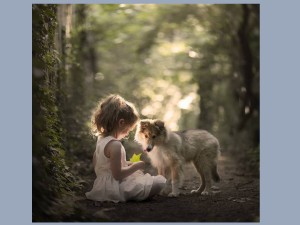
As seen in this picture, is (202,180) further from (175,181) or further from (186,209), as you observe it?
(186,209)

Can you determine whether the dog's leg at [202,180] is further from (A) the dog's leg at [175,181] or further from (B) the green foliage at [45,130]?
(B) the green foliage at [45,130]

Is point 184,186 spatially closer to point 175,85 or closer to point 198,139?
point 198,139

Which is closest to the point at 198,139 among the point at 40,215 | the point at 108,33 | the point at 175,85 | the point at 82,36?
the point at 40,215

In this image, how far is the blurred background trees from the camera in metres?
6.44

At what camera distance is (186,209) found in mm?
6137

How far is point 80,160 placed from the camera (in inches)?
367

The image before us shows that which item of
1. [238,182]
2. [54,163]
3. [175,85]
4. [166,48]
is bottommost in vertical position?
[238,182]

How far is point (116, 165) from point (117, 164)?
0.02 meters

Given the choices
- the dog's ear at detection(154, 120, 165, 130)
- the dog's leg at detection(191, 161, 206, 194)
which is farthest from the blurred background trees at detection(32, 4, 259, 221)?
the dog's leg at detection(191, 161, 206, 194)

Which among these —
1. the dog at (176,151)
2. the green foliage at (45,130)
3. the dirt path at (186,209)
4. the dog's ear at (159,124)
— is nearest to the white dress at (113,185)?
the dirt path at (186,209)

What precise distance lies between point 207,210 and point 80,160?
383cm

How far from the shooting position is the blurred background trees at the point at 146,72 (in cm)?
644

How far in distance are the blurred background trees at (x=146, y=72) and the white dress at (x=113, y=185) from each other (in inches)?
18.3

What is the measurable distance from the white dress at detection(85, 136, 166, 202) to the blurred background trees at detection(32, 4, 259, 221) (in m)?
0.46
